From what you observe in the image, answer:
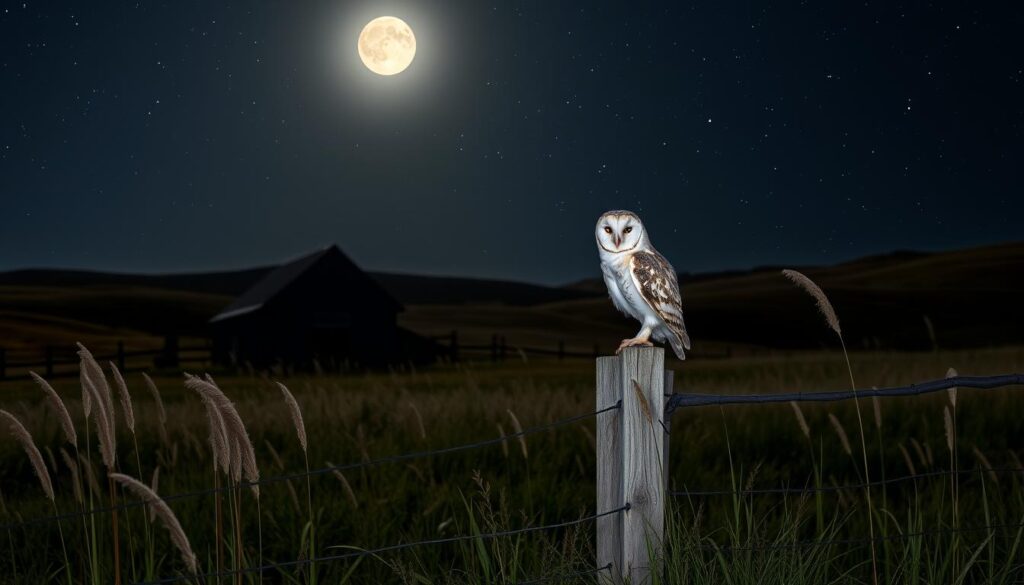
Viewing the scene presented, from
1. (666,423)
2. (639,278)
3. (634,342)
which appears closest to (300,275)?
(639,278)

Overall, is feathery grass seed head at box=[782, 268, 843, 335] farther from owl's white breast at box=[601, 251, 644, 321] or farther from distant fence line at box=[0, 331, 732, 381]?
distant fence line at box=[0, 331, 732, 381]

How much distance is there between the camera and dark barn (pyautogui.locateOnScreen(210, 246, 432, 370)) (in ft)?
117

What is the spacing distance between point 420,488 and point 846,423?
247 inches

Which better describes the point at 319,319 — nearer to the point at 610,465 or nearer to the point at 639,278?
the point at 639,278

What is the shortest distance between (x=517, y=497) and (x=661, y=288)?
312cm

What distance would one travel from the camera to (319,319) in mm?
36719

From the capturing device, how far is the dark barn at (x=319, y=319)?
3566cm

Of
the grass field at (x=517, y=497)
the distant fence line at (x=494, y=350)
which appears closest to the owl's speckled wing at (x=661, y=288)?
the grass field at (x=517, y=497)

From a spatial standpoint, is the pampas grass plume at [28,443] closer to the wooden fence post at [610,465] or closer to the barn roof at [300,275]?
the wooden fence post at [610,465]

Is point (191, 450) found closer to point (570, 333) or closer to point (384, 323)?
point (384, 323)

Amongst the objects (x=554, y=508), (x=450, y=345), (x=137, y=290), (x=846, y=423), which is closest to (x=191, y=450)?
(x=554, y=508)

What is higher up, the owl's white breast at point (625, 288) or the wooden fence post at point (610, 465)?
the owl's white breast at point (625, 288)

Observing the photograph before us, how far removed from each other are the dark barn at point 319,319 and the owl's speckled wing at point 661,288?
104 ft

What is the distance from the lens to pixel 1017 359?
68.7ft
